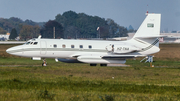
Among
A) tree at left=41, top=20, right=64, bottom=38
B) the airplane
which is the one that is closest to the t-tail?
the airplane

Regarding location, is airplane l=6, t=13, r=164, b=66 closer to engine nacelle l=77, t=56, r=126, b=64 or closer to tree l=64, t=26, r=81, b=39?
engine nacelle l=77, t=56, r=126, b=64

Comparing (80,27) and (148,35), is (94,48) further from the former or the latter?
(80,27)

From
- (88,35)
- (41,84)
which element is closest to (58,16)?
(88,35)

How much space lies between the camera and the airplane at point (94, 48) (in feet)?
94.6

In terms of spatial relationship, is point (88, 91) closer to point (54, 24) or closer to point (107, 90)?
point (107, 90)

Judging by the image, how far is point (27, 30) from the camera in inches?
5000

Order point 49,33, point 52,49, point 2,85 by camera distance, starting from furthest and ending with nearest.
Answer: point 49,33 < point 52,49 < point 2,85

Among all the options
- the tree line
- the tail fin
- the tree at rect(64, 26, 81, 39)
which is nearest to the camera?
the tail fin

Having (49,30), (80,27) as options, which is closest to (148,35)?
(49,30)

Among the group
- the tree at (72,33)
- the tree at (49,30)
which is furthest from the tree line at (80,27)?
the tree at (49,30)

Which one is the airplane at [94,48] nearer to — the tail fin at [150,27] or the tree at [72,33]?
the tail fin at [150,27]

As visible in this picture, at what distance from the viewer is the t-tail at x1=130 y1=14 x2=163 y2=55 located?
104 ft

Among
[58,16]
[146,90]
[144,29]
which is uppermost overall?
[58,16]

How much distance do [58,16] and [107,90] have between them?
171 m
